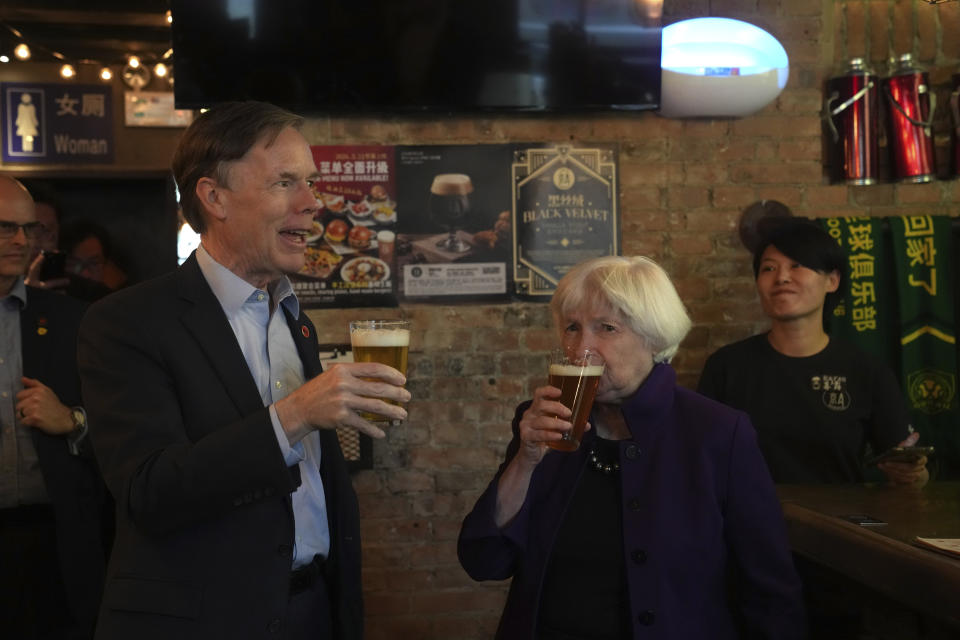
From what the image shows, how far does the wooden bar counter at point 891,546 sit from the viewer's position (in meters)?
1.68

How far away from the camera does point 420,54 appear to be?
11.0 ft

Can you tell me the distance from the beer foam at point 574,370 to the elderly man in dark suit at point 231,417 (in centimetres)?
42

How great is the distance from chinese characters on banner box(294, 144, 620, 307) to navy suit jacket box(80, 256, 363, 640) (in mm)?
1694

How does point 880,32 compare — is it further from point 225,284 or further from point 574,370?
point 225,284

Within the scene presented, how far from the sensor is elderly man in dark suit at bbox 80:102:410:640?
60.4 inches

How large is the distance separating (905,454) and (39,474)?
254 centimetres

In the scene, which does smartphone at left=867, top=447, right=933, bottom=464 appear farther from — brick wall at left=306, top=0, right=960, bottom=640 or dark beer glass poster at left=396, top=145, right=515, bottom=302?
dark beer glass poster at left=396, top=145, right=515, bottom=302

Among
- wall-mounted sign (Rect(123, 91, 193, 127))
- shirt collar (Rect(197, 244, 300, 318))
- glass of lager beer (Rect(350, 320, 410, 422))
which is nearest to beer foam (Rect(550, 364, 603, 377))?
glass of lager beer (Rect(350, 320, 410, 422))

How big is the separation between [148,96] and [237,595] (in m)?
4.79

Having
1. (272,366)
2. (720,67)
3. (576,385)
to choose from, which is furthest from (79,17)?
(576,385)

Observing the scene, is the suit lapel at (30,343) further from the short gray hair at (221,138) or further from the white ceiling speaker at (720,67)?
the white ceiling speaker at (720,67)

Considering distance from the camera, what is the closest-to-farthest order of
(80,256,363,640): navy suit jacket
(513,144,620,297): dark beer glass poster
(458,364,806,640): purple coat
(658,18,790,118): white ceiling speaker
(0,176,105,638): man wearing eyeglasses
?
(80,256,363,640): navy suit jacket < (458,364,806,640): purple coat < (0,176,105,638): man wearing eyeglasses < (658,18,790,118): white ceiling speaker < (513,144,620,297): dark beer glass poster

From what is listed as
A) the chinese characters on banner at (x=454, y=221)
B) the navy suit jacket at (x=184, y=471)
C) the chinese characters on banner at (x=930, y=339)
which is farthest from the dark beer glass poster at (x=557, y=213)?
the navy suit jacket at (x=184, y=471)

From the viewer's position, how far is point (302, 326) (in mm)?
2000
